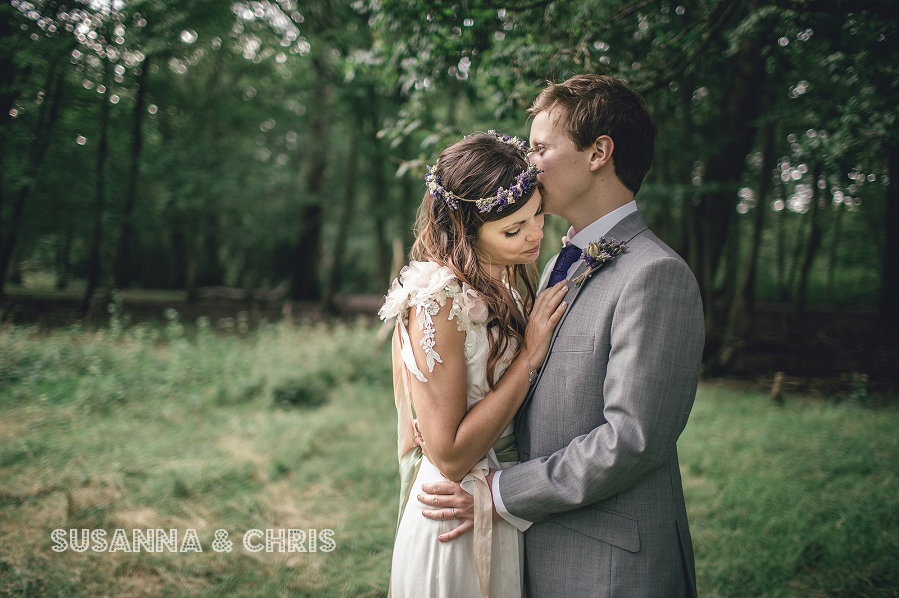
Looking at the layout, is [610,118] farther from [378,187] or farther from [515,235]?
[378,187]

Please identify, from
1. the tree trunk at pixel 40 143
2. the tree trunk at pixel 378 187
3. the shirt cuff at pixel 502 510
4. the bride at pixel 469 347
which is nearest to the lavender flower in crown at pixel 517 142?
the bride at pixel 469 347

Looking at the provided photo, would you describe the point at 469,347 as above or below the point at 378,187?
below

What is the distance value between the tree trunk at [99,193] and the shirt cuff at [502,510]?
952 centimetres

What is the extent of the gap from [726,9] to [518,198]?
2.18 m

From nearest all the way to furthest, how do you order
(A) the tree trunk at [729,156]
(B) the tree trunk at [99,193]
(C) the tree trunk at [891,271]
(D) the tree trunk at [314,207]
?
(A) the tree trunk at [729,156]
(C) the tree trunk at [891,271]
(B) the tree trunk at [99,193]
(D) the tree trunk at [314,207]

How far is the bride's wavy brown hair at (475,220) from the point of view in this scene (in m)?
1.70

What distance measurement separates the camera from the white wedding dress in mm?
1607

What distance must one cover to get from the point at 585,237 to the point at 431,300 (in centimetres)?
61

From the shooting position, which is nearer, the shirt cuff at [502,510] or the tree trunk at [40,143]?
the shirt cuff at [502,510]

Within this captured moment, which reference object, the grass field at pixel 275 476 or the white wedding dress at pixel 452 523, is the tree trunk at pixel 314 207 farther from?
the white wedding dress at pixel 452 523

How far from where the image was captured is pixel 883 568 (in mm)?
3004

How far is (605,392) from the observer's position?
145cm

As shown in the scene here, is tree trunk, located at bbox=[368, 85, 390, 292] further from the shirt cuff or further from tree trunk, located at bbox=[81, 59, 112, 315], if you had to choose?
the shirt cuff

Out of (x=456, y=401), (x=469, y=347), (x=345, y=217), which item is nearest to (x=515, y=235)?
(x=469, y=347)
